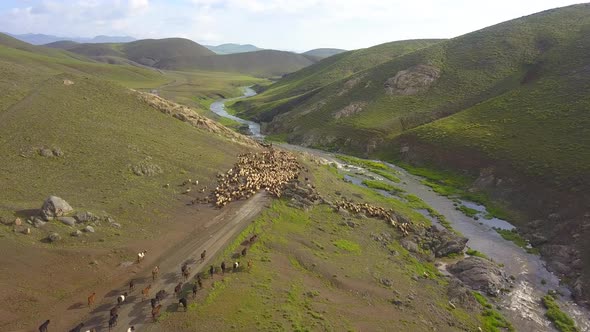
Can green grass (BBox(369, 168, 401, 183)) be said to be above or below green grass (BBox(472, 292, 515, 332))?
above

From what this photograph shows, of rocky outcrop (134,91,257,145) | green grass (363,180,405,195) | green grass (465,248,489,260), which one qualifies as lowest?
green grass (465,248,489,260)

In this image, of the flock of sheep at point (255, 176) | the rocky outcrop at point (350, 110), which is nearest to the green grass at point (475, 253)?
the flock of sheep at point (255, 176)

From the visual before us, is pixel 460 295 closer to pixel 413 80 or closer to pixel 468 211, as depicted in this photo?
pixel 468 211

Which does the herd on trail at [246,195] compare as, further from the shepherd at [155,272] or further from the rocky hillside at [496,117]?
the rocky hillside at [496,117]

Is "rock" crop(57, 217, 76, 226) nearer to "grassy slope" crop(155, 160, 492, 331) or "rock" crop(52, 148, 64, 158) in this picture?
"grassy slope" crop(155, 160, 492, 331)

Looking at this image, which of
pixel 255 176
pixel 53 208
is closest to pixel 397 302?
pixel 255 176

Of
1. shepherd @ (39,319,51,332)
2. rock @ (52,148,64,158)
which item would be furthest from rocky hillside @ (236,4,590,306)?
rock @ (52,148,64,158)
